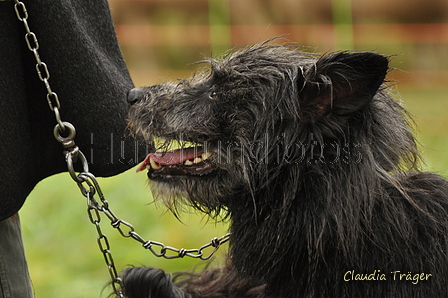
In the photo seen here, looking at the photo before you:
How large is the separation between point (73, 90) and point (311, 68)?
39.5 inches

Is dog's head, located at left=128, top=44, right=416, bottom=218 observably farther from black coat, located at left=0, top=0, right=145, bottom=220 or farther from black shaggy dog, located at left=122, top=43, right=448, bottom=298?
black coat, located at left=0, top=0, right=145, bottom=220

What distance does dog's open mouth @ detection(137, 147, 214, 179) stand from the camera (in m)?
2.44

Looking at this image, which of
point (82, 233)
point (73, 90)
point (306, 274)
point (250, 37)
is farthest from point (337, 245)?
point (250, 37)

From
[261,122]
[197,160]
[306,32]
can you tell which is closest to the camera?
[261,122]

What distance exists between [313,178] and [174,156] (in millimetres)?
658

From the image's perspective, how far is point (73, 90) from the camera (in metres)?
2.30

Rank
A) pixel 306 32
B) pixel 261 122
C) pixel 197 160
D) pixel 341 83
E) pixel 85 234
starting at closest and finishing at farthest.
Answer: pixel 341 83, pixel 261 122, pixel 197 160, pixel 85 234, pixel 306 32

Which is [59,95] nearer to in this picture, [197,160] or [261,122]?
[197,160]

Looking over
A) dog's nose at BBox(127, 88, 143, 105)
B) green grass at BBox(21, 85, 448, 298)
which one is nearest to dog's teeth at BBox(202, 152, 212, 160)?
dog's nose at BBox(127, 88, 143, 105)

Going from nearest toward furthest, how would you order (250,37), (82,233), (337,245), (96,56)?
(337,245)
(96,56)
(82,233)
(250,37)

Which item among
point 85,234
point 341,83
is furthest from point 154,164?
point 85,234

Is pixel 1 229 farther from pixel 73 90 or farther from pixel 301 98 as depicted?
pixel 301 98

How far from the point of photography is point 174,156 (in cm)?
252

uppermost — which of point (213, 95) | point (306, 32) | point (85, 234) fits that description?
point (306, 32)
